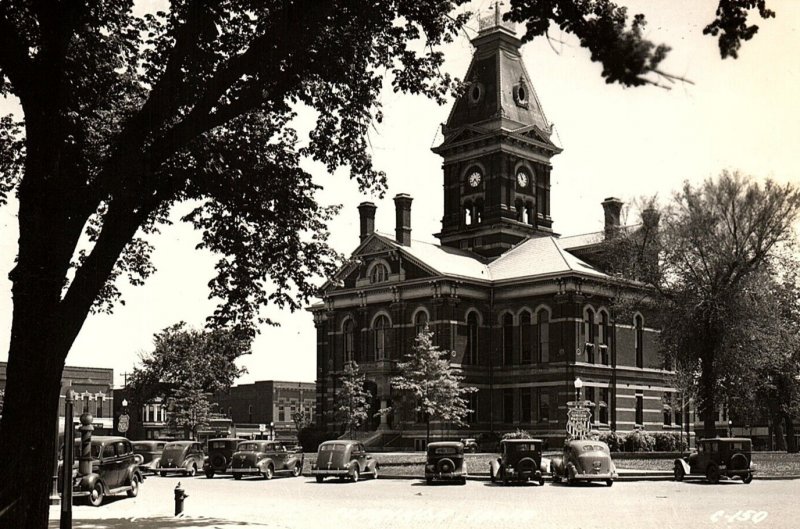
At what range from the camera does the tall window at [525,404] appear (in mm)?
63406

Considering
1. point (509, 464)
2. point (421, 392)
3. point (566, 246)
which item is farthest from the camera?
point (566, 246)

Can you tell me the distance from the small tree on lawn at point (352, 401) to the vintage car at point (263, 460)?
19.5m

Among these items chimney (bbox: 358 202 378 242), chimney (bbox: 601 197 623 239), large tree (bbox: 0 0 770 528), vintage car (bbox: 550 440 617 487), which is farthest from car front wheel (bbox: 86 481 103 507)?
chimney (bbox: 601 197 623 239)

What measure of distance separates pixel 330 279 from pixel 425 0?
8.08 meters

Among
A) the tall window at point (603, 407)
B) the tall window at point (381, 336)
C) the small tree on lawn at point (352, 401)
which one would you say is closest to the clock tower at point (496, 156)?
the tall window at point (381, 336)

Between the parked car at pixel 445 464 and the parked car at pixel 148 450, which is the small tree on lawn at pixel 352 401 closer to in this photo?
the parked car at pixel 148 450

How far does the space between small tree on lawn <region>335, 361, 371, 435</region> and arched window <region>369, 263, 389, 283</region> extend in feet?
19.9

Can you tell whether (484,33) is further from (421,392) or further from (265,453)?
(265,453)

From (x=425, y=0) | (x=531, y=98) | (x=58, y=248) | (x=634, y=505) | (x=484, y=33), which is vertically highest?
(x=484, y=33)

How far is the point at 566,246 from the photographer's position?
68562mm

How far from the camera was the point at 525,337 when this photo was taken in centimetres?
6450

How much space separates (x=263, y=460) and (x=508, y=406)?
27.1 m

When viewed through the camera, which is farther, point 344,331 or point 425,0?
point 344,331

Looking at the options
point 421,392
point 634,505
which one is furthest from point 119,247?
point 421,392
